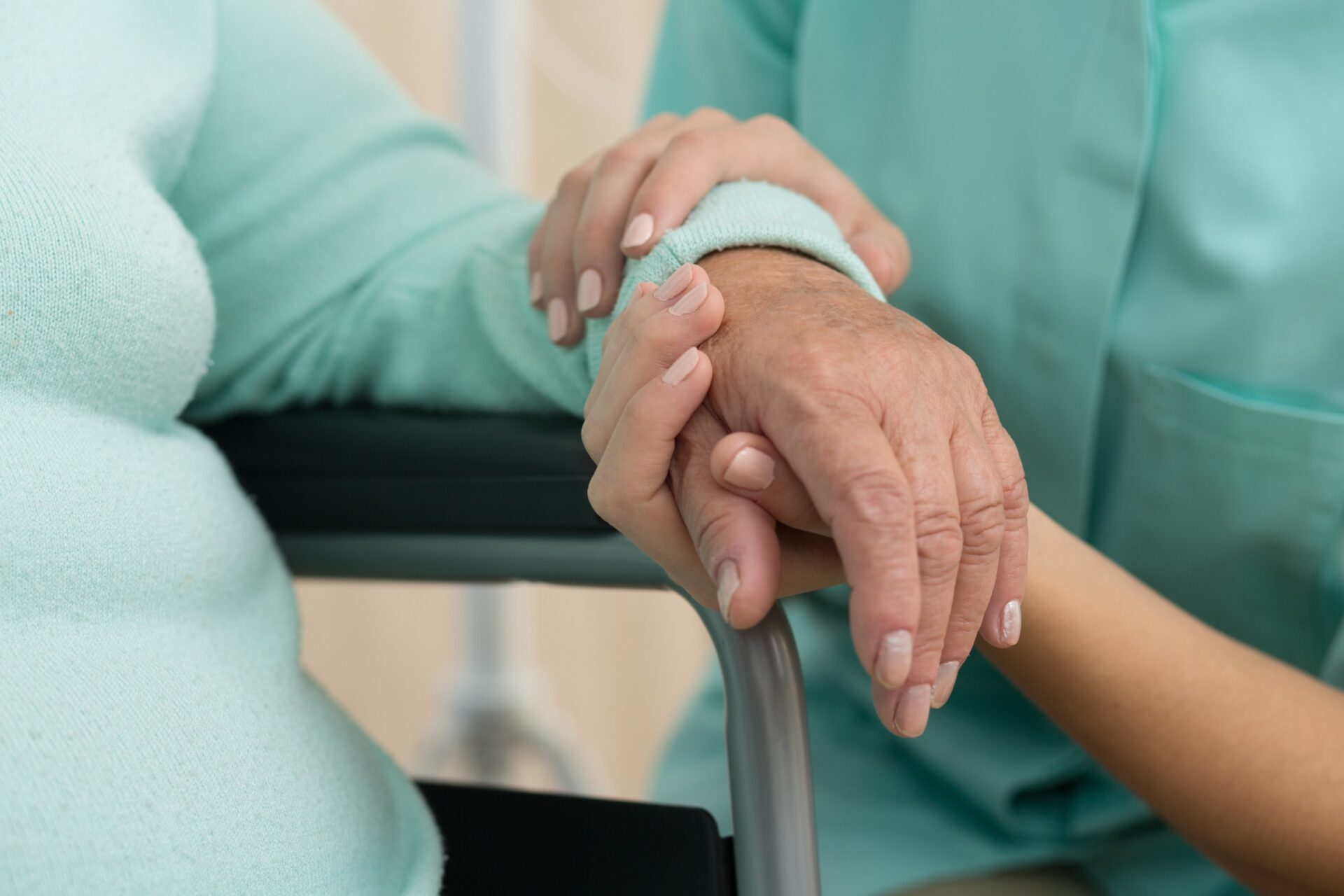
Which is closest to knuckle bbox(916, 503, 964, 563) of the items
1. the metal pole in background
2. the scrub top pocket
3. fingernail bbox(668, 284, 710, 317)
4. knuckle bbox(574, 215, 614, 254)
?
fingernail bbox(668, 284, 710, 317)

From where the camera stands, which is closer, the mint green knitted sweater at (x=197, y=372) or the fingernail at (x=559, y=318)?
the mint green knitted sweater at (x=197, y=372)

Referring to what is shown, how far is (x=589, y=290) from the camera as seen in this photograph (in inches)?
18.3

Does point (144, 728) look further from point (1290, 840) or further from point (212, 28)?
point (1290, 840)

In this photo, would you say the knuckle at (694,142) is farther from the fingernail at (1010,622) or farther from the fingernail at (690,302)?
Answer: the fingernail at (1010,622)

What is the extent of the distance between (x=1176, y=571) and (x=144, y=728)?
20.4 inches

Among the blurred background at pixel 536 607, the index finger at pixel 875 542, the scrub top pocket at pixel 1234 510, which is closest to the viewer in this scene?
the index finger at pixel 875 542

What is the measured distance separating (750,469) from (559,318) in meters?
0.18

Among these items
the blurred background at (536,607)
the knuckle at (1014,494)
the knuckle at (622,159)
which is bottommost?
the blurred background at (536,607)

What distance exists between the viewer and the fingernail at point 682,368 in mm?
352

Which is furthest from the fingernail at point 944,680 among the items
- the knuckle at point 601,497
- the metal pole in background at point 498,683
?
the metal pole in background at point 498,683

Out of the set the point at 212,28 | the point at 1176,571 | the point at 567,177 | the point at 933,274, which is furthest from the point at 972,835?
the point at 212,28

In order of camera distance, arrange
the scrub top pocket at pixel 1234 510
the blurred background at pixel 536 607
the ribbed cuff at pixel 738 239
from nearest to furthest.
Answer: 1. the ribbed cuff at pixel 738 239
2. the scrub top pocket at pixel 1234 510
3. the blurred background at pixel 536 607

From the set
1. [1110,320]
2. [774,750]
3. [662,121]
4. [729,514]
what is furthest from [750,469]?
[1110,320]

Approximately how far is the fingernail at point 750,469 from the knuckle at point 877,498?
0.11 feet
